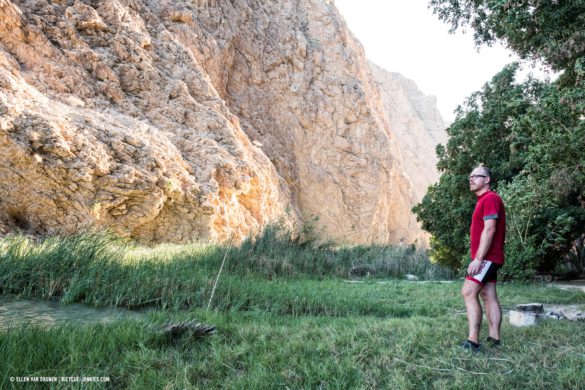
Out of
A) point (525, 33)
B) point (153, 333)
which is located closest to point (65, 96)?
point (153, 333)

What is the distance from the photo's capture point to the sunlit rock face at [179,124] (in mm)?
9609

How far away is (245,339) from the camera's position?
3.66 meters

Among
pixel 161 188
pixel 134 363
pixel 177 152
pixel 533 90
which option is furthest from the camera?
pixel 533 90

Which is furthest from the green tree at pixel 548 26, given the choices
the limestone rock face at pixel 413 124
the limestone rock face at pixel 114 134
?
the limestone rock face at pixel 413 124

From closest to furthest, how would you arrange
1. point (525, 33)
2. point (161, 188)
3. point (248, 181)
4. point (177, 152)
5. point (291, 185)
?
Result: point (525, 33) → point (161, 188) → point (177, 152) → point (248, 181) → point (291, 185)

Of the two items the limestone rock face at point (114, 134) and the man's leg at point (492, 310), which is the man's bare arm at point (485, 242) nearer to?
the man's leg at point (492, 310)

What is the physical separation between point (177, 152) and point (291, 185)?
36.9 feet

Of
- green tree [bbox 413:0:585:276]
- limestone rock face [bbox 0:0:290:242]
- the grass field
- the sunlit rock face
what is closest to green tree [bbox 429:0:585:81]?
green tree [bbox 413:0:585:276]

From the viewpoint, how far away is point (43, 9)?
12609 mm

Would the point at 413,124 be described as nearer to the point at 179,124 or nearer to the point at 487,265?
the point at 179,124

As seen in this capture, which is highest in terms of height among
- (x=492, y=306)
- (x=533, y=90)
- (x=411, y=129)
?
(x=411, y=129)

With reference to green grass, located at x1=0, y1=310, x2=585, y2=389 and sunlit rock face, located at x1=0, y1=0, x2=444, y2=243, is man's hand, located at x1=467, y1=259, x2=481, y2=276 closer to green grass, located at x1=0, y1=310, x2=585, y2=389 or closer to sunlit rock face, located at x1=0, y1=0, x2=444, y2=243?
green grass, located at x1=0, y1=310, x2=585, y2=389

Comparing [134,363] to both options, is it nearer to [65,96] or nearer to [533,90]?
[65,96]

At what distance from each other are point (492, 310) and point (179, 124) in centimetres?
1250
